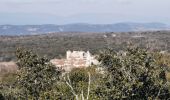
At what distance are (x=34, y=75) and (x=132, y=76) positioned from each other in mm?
13705

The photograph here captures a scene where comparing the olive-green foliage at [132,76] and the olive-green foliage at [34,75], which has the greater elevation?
the olive-green foliage at [132,76]

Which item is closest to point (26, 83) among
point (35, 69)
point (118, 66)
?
point (35, 69)

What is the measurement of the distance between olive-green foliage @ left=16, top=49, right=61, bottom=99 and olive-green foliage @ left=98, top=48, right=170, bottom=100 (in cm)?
1029

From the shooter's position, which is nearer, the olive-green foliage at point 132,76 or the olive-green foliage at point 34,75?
the olive-green foliage at point 132,76

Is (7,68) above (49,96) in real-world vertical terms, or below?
below

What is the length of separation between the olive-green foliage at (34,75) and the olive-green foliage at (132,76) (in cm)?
1029

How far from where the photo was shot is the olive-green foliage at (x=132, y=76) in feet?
98.1

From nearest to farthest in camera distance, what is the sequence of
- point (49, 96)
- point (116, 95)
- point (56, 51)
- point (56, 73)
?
point (116, 95) < point (49, 96) < point (56, 73) < point (56, 51)

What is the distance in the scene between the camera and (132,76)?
30.7 metres

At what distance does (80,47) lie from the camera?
648ft

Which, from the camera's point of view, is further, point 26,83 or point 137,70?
point 26,83

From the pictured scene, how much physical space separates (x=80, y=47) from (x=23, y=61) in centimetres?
15374

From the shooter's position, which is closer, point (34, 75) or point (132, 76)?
point (132, 76)

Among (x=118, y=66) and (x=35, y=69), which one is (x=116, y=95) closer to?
(x=118, y=66)
